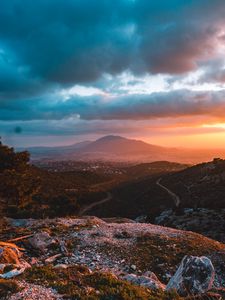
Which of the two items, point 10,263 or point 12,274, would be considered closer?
point 12,274

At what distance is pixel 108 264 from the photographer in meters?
21.3

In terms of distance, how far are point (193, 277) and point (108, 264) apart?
26.2 ft

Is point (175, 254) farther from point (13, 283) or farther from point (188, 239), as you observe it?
point (13, 283)

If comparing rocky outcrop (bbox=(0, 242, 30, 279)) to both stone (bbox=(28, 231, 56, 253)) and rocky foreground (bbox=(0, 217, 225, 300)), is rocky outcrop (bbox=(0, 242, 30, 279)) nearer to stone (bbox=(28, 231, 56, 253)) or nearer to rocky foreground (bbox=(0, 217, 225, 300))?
rocky foreground (bbox=(0, 217, 225, 300))

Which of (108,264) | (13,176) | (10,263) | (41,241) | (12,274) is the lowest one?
(108,264)

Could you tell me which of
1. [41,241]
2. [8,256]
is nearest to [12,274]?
[8,256]

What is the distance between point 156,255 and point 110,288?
11642 mm

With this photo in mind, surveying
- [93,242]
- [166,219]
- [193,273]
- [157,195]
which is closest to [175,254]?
[93,242]

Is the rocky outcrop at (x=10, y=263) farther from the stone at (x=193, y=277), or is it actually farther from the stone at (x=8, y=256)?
the stone at (x=193, y=277)

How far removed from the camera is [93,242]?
25344 mm

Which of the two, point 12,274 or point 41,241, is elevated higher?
point 12,274

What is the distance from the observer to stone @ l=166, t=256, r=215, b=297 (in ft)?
47.1

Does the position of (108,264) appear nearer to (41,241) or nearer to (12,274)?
(41,241)

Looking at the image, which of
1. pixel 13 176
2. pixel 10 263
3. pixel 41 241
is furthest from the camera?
pixel 13 176
